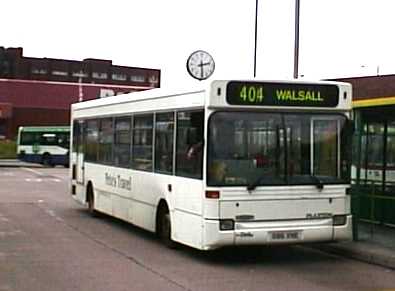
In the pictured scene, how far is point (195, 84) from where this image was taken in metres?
12.5

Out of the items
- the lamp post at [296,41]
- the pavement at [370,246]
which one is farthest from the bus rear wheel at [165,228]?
the lamp post at [296,41]

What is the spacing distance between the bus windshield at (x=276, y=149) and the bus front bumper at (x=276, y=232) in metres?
0.57

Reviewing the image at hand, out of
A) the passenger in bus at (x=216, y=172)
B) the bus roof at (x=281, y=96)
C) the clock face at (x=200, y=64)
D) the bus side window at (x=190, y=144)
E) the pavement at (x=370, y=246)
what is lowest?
the pavement at (x=370, y=246)

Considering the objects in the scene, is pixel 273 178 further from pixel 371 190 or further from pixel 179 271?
pixel 371 190

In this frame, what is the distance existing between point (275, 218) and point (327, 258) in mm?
1514

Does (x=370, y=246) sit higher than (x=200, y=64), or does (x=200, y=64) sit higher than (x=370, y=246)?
(x=200, y=64)

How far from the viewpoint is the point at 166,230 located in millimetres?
13664

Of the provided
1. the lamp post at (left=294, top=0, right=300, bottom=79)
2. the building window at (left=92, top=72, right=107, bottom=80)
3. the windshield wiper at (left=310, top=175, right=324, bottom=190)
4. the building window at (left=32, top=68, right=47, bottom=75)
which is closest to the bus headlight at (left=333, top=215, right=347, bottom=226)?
the windshield wiper at (left=310, top=175, right=324, bottom=190)

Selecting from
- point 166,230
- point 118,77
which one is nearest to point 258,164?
point 166,230

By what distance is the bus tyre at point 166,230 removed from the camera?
1350cm

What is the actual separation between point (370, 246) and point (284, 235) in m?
1.97

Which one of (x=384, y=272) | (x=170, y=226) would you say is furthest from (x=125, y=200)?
(x=384, y=272)

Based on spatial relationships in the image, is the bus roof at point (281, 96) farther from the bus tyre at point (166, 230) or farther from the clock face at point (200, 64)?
the clock face at point (200, 64)

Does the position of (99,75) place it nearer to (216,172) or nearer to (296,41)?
(296,41)
